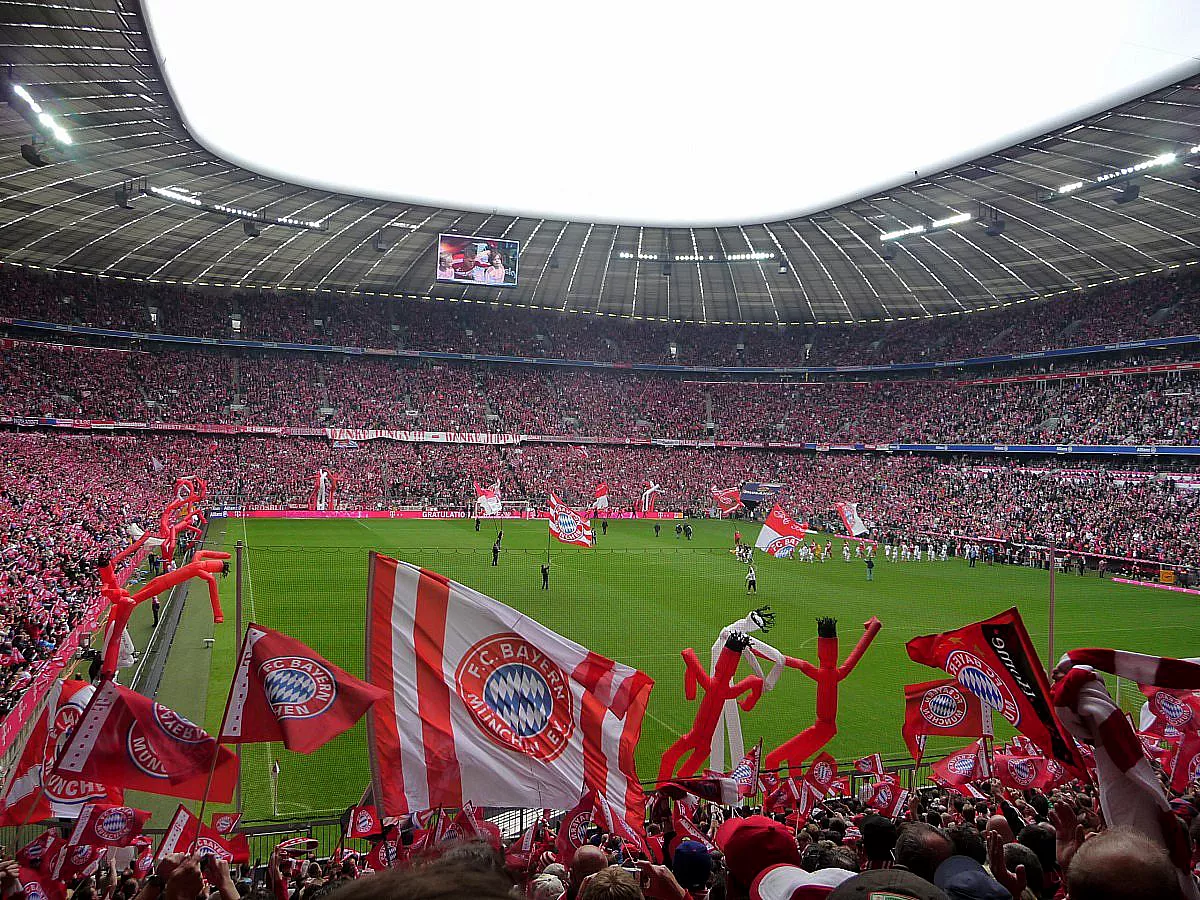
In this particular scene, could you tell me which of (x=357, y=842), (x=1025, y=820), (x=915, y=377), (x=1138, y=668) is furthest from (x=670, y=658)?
(x=915, y=377)

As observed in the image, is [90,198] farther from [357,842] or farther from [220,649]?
[357,842]

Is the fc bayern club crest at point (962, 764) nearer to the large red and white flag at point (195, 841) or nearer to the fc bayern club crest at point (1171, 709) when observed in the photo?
the fc bayern club crest at point (1171, 709)

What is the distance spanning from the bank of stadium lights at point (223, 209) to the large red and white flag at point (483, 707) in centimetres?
3709

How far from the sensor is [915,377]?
212ft

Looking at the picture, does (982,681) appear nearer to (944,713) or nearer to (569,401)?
(944,713)

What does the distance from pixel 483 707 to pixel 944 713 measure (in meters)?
6.11

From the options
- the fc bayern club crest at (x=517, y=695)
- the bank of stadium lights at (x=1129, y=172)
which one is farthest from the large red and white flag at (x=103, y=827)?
the bank of stadium lights at (x=1129, y=172)

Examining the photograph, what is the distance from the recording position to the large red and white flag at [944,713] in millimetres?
9438

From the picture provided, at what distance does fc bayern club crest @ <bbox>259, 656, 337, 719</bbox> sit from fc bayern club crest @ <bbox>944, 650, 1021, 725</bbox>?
21.5 feet

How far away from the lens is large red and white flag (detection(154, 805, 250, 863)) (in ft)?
18.0

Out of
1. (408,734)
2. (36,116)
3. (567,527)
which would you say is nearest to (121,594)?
(408,734)

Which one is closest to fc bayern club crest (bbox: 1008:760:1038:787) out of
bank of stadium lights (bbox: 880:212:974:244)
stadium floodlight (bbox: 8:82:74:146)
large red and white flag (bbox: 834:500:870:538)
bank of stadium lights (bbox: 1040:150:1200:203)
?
large red and white flag (bbox: 834:500:870:538)

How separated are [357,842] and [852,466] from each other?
5386cm

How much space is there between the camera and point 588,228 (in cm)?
4909
